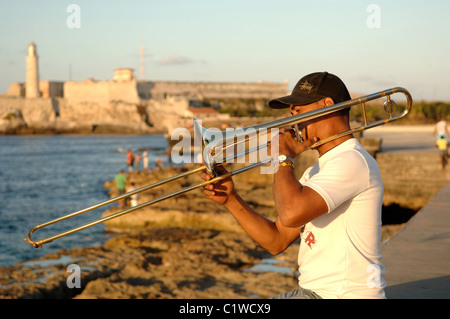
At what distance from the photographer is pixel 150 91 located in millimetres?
109812

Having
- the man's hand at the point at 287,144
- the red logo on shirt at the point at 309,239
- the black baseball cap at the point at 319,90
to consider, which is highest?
the black baseball cap at the point at 319,90

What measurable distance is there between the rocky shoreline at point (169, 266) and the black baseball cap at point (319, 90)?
4.34 meters

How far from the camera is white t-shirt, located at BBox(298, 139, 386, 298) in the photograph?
203 cm

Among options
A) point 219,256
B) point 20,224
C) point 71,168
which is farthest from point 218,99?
point 219,256

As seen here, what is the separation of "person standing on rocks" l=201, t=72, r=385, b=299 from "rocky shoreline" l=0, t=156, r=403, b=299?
4253 millimetres

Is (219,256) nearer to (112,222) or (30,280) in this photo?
(30,280)

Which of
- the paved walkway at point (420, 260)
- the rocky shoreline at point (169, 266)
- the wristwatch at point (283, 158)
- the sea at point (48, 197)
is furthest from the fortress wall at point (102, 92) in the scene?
the wristwatch at point (283, 158)

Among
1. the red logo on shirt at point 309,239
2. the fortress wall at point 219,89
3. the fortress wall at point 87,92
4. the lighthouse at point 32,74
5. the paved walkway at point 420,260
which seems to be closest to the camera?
the red logo on shirt at point 309,239

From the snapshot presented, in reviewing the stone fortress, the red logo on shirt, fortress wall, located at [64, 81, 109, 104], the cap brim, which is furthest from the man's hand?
fortress wall, located at [64, 81, 109, 104]

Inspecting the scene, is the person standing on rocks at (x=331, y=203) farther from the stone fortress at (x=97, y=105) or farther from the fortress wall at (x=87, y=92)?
the fortress wall at (x=87, y=92)

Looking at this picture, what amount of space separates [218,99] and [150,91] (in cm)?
1403

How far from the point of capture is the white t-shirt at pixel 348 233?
203 centimetres

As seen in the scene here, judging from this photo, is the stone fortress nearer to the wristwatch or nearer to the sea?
the sea

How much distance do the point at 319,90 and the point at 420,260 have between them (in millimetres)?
2515
